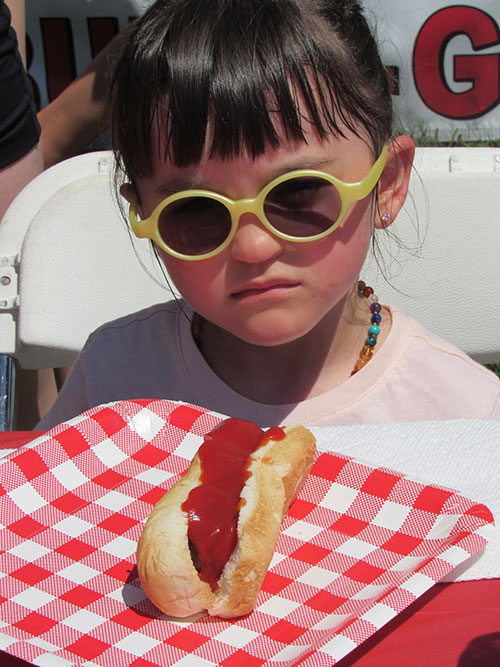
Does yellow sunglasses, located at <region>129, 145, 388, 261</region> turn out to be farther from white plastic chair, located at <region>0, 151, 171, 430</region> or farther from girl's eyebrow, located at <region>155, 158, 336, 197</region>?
white plastic chair, located at <region>0, 151, 171, 430</region>

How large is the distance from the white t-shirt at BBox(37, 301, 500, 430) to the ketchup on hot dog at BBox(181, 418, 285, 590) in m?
0.54

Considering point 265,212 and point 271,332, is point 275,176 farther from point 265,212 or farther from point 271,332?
point 271,332

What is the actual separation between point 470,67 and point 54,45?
8.13 feet

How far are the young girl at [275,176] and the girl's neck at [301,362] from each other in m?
0.05

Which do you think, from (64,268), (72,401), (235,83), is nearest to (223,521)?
(235,83)

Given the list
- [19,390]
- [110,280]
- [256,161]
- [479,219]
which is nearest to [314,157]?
[256,161]

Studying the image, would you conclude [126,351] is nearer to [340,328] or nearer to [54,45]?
[340,328]

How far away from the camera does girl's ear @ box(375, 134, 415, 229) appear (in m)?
1.46

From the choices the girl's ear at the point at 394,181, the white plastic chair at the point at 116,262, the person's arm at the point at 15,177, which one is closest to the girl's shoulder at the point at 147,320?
the white plastic chair at the point at 116,262

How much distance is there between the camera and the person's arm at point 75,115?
3180 mm

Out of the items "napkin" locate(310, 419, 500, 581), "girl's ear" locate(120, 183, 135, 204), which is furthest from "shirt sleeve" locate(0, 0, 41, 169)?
"napkin" locate(310, 419, 500, 581)

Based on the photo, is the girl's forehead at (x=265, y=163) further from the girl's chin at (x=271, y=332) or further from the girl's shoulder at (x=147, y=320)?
the girl's shoulder at (x=147, y=320)

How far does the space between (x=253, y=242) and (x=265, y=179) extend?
9 centimetres

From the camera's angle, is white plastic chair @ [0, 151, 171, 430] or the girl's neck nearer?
the girl's neck
